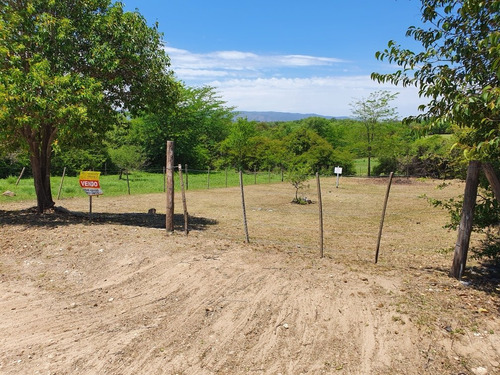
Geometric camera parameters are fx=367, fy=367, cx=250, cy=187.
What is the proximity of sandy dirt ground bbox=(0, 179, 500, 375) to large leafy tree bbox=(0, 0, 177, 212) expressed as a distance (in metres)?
2.77

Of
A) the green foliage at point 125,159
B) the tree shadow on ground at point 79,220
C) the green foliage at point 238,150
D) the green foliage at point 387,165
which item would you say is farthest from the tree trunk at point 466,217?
the green foliage at point 238,150

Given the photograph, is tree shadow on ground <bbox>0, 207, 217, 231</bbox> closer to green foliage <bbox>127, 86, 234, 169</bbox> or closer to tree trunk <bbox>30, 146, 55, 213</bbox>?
tree trunk <bbox>30, 146, 55, 213</bbox>

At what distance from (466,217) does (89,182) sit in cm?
874

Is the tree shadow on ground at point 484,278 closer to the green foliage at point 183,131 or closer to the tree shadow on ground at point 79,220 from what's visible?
the tree shadow on ground at point 79,220

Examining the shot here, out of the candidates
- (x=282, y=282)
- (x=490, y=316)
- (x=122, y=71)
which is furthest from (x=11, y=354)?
(x=122, y=71)

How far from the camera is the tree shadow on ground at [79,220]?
10055 mm

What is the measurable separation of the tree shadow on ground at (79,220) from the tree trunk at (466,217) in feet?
23.3

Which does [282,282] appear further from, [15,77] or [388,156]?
[388,156]

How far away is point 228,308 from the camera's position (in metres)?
5.25

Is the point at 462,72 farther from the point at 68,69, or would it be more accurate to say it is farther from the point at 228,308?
the point at 68,69

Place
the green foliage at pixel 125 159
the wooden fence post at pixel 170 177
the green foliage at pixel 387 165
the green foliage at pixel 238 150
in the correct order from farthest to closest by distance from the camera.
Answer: the green foliage at pixel 238 150
the green foliage at pixel 387 165
the green foliage at pixel 125 159
the wooden fence post at pixel 170 177

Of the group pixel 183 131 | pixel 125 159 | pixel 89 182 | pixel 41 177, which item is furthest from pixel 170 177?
pixel 183 131

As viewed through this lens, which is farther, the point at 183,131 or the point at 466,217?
the point at 183,131

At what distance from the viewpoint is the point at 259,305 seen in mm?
5273
